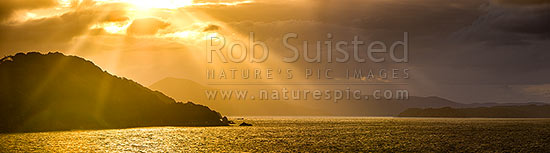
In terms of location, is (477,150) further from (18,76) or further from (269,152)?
(18,76)

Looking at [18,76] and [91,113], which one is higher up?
[18,76]

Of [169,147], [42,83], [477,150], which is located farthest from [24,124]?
[477,150]

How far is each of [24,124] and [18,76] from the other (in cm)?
4256

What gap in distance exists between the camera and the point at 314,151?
83.9 meters

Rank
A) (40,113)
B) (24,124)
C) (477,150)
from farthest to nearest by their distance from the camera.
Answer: (40,113), (24,124), (477,150)

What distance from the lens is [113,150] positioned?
84.4 m

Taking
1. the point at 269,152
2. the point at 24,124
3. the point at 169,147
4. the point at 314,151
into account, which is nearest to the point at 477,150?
the point at 314,151

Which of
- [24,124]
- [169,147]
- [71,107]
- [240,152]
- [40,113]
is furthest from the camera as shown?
[71,107]

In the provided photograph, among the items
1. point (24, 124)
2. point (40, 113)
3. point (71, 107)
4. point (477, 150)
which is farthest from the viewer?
point (71, 107)

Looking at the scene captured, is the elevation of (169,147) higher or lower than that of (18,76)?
lower

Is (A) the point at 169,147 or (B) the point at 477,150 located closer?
Answer: (B) the point at 477,150

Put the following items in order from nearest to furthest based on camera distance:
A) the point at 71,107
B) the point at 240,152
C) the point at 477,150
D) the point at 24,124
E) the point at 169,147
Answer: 1. the point at 240,152
2. the point at 477,150
3. the point at 169,147
4. the point at 24,124
5. the point at 71,107

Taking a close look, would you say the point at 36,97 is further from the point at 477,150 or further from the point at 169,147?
the point at 477,150

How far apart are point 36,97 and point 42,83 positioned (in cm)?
1324
